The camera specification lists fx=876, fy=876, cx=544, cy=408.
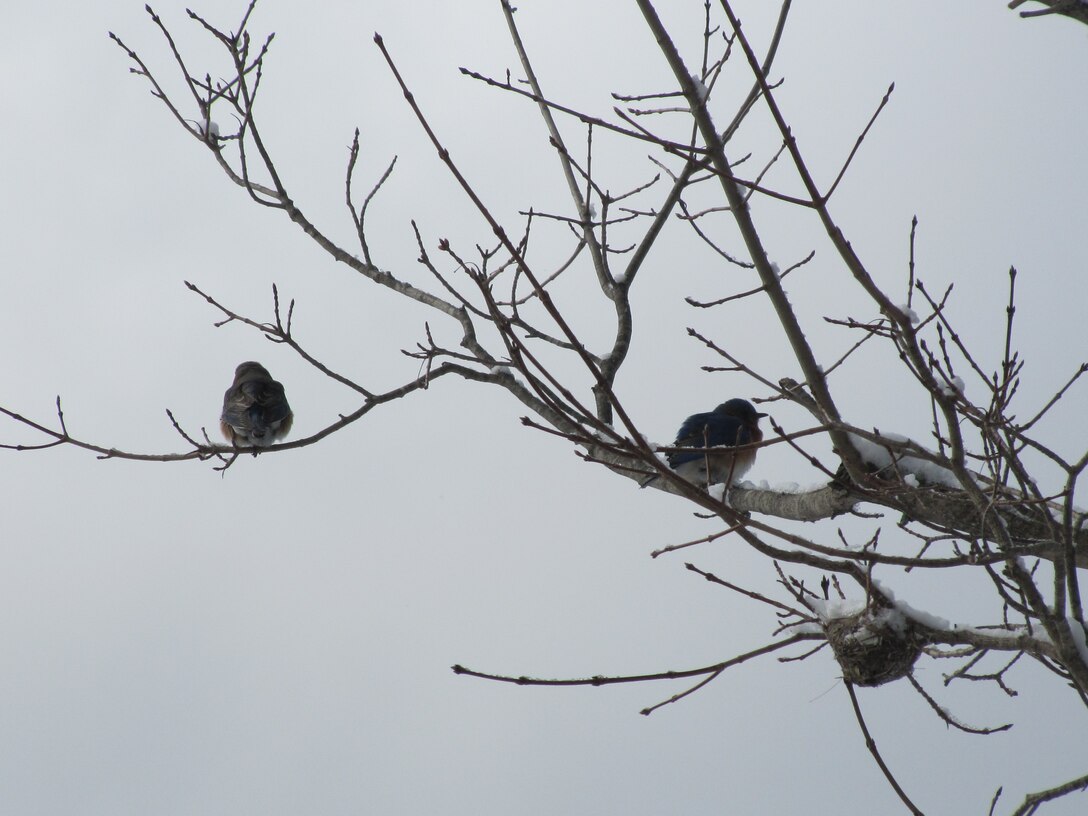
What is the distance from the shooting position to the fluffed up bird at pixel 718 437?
654 centimetres

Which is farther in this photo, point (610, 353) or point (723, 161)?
point (610, 353)

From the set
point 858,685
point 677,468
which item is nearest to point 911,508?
point 858,685

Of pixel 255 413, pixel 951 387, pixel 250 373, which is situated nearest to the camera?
pixel 951 387

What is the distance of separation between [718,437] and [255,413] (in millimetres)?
4121

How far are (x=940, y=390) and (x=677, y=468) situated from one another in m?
4.73

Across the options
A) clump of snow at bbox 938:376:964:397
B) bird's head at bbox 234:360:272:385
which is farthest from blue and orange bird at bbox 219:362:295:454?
clump of snow at bbox 938:376:964:397

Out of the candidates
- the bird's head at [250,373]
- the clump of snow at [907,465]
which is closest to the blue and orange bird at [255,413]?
the bird's head at [250,373]

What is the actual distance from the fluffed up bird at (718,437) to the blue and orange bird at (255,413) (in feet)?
12.1

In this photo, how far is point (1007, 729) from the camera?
3.66 metres

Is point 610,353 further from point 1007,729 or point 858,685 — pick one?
point 1007,729

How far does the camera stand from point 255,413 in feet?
25.9

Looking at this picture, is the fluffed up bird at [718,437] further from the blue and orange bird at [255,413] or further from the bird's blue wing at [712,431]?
the blue and orange bird at [255,413]

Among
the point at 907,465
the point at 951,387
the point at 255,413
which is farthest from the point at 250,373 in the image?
the point at 951,387

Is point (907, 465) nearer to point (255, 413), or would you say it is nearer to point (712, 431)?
point (712, 431)
